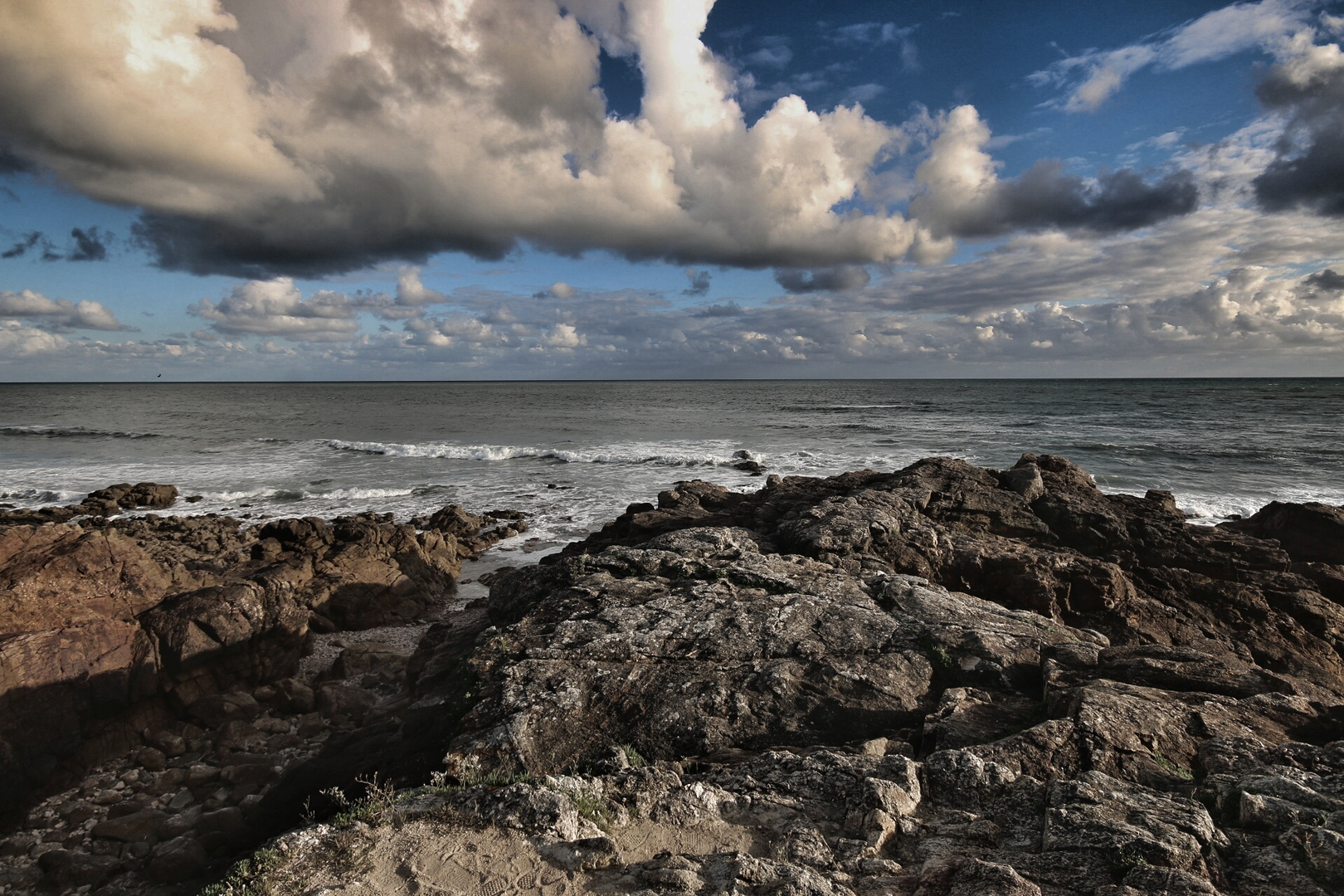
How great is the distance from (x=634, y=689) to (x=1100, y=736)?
13.0 feet

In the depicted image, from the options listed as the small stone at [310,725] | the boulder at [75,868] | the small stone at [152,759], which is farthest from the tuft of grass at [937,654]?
the small stone at [152,759]

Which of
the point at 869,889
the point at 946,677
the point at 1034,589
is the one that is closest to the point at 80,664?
the point at 869,889

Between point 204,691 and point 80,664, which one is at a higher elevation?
point 80,664

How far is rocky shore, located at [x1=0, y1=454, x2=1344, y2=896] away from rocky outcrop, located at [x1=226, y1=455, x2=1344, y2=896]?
3 centimetres

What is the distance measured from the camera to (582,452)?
39.2 metres

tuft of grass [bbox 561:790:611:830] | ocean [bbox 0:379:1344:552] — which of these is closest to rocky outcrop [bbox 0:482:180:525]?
ocean [bbox 0:379:1344:552]

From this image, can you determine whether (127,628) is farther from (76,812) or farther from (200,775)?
(200,775)

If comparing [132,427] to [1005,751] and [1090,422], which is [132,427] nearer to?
[1005,751]

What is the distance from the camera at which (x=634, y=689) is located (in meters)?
6.17

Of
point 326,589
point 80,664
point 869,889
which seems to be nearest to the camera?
point 869,889

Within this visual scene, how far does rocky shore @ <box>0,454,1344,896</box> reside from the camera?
4.04 m

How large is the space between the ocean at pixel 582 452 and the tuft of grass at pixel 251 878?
14.6 metres

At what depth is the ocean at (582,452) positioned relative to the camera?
1013 inches

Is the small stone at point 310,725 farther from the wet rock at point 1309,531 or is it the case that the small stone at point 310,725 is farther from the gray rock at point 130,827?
the wet rock at point 1309,531
